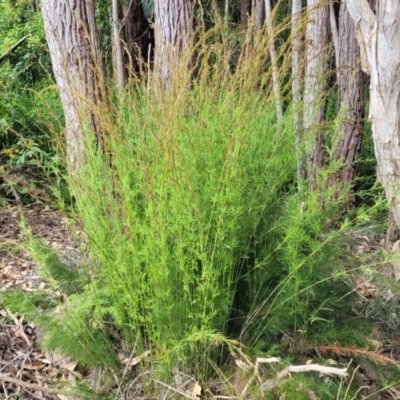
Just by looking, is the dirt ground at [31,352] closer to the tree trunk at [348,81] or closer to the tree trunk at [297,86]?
the tree trunk at [297,86]

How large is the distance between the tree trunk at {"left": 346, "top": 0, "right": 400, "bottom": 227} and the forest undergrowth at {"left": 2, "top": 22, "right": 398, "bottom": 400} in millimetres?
560

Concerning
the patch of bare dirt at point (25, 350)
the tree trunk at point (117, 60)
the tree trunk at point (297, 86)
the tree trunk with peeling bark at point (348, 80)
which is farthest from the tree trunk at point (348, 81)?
the patch of bare dirt at point (25, 350)

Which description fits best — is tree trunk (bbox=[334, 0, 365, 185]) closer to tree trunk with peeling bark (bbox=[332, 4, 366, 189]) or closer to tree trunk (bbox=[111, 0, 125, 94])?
tree trunk with peeling bark (bbox=[332, 4, 366, 189])

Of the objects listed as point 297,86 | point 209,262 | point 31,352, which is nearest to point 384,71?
point 297,86

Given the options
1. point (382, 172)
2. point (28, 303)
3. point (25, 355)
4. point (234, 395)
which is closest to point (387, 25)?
point (382, 172)

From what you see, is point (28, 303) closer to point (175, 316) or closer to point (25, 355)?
point (25, 355)

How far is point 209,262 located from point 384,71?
1417 millimetres

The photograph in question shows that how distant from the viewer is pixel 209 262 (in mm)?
1882

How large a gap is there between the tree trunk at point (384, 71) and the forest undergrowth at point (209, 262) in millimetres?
560

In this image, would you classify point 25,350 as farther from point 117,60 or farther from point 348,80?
point 348,80

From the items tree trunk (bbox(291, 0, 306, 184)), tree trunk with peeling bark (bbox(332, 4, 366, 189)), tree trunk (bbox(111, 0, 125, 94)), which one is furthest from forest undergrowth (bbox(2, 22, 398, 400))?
Answer: tree trunk with peeling bark (bbox(332, 4, 366, 189))

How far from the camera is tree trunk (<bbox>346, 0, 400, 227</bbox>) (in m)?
2.54

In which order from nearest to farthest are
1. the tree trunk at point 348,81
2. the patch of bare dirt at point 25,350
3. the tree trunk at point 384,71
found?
1. the patch of bare dirt at point 25,350
2. the tree trunk at point 384,71
3. the tree trunk at point 348,81

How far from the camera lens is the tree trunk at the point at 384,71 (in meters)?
2.54
